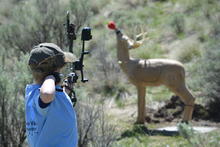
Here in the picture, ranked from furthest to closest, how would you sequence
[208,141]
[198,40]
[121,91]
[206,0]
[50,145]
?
[206,0], [198,40], [121,91], [208,141], [50,145]

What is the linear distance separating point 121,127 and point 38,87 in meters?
6.62

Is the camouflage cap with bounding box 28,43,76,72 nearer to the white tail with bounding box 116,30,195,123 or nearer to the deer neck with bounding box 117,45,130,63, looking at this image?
the white tail with bounding box 116,30,195,123

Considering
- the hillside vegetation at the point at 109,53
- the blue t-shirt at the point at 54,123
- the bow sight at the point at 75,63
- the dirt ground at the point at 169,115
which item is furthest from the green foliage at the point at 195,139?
the dirt ground at the point at 169,115

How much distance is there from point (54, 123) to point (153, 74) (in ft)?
21.6

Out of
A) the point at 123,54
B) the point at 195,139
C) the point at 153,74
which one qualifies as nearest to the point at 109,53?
the point at 123,54

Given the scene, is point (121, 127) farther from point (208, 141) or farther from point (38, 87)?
point (38, 87)

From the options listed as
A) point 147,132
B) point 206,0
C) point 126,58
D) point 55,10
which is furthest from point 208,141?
point 206,0

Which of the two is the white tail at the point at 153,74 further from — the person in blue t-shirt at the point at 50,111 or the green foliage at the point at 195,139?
the person in blue t-shirt at the point at 50,111

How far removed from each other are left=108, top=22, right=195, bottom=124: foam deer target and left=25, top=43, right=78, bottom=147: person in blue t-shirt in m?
6.43

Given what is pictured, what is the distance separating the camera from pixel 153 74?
1062 cm

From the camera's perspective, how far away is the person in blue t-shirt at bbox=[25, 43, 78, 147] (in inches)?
163

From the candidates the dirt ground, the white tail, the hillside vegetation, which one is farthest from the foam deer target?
the hillside vegetation

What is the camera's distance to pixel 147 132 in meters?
10.3

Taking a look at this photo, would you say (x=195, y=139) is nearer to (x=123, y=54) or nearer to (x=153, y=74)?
(x=153, y=74)
